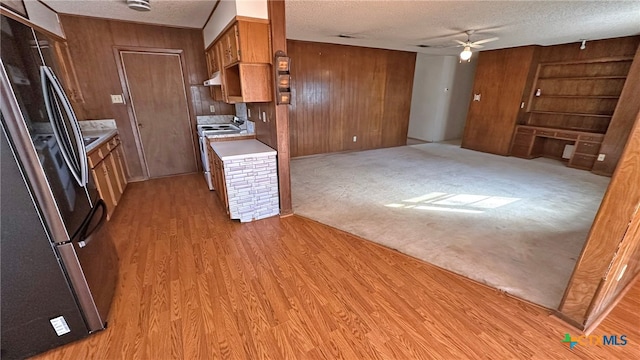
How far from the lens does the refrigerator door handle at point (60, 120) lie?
4.72ft

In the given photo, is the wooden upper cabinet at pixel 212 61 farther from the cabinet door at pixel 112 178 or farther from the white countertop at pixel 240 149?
the cabinet door at pixel 112 178

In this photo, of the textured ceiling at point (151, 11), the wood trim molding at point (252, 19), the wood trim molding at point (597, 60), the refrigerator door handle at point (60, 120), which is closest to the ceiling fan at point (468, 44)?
the wood trim molding at point (597, 60)

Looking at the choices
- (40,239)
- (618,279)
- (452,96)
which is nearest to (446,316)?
(618,279)

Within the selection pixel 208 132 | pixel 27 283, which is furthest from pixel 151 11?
pixel 27 283

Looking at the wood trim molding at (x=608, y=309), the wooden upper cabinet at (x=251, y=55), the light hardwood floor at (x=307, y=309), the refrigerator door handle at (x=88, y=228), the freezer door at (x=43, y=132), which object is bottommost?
the light hardwood floor at (x=307, y=309)

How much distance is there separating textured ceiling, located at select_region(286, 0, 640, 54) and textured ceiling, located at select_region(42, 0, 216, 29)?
1.18 m

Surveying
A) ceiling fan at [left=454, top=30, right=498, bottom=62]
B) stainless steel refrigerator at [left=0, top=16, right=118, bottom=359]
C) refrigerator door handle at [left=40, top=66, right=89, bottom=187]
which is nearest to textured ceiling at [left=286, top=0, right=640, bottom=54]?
ceiling fan at [left=454, top=30, right=498, bottom=62]

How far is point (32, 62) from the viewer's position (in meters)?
1.43

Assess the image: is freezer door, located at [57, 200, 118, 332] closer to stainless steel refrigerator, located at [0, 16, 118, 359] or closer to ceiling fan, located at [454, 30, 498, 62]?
stainless steel refrigerator, located at [0, 16, 118, 359]

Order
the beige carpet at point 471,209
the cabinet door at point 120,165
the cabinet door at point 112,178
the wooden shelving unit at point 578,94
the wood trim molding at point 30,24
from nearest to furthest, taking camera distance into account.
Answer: the wood trim molding at point 30,24 < the beige carpet at point 471,209 < the cabinet door at point 112,178 < the cabinet door at point 120,165 < the wooden shelving unit at point 578,94

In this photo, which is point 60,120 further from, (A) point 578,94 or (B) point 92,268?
(A) point 578,94

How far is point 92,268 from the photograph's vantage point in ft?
5.27

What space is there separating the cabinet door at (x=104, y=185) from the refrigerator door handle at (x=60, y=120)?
56.5 inches

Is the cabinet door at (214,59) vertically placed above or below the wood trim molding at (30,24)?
below
